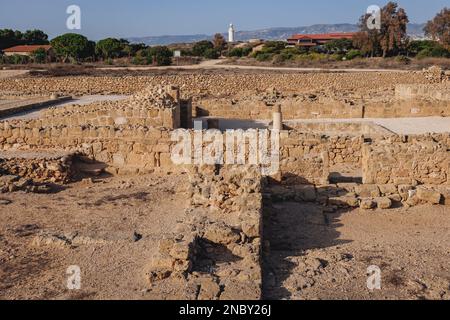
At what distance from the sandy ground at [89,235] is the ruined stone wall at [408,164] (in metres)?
3.87

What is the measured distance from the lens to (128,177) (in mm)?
12375

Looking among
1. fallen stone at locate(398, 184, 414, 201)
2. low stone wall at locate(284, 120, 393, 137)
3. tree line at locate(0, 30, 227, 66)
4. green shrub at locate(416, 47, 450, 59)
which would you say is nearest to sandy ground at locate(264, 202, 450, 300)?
fallen stone at locate(398, 184, 414, 201)

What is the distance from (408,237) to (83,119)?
1122cm

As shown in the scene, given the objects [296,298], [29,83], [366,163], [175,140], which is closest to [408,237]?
[366,163]

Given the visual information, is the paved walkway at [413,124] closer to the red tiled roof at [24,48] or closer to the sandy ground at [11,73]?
the sandy ground at [11,73]

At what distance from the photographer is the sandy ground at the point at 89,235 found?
6.02m

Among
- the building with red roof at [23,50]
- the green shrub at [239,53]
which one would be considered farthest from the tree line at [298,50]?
the building with red roof at [23,50]

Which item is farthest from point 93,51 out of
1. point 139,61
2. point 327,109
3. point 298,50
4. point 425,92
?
point 425,92

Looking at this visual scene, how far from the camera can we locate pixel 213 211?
8.17 metres

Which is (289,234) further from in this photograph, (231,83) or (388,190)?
(231,83)

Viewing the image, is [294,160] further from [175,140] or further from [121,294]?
[121,294]

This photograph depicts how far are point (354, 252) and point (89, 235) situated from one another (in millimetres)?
3782

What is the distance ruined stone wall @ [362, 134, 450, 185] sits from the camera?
1053 centimetres

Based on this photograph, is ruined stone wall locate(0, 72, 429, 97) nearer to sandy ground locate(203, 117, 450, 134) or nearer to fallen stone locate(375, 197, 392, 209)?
sandy ground locate(203, 117, 450, 134)
